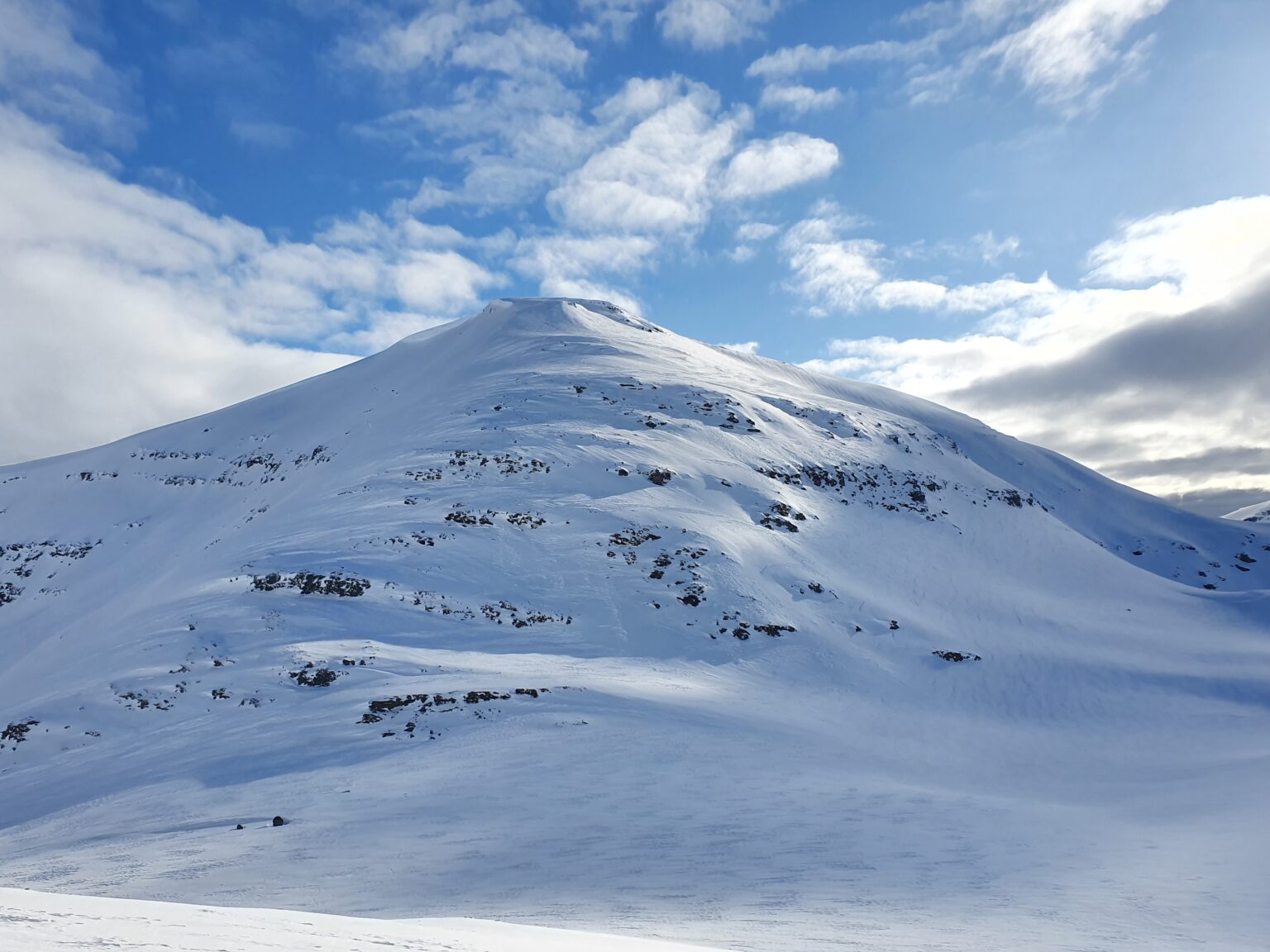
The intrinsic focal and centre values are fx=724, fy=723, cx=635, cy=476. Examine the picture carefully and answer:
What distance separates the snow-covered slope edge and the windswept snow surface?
21.9 inches

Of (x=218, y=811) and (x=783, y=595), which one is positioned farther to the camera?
(x=783, y=595)

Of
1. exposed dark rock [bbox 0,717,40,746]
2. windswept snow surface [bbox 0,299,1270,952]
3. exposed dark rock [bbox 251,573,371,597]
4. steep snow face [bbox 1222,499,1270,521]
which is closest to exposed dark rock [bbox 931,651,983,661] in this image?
windswept snow surface [bbox 0,299,1270,952]

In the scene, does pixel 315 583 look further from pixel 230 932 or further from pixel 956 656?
pixel 956 656

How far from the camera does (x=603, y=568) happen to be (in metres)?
30.8

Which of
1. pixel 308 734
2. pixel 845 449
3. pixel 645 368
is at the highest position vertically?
pixel 645 368

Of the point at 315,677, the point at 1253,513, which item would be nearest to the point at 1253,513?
the point at 1253,513

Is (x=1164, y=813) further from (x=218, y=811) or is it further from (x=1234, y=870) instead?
(x=218, y=811)

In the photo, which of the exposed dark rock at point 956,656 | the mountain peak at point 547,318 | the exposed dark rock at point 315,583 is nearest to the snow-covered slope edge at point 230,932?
the exposed dark rock at point 315,583

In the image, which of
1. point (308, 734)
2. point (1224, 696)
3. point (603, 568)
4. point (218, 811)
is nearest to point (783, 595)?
point (603, 568)

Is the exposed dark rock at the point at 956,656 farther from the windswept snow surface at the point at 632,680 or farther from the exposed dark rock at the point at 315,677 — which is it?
the exposed dark rock at the point at 315,677

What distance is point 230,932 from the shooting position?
5859 millimetres

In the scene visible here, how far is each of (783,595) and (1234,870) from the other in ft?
61.8

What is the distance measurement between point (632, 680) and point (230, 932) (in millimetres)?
18595

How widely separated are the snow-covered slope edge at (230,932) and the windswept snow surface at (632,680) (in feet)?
1.82
